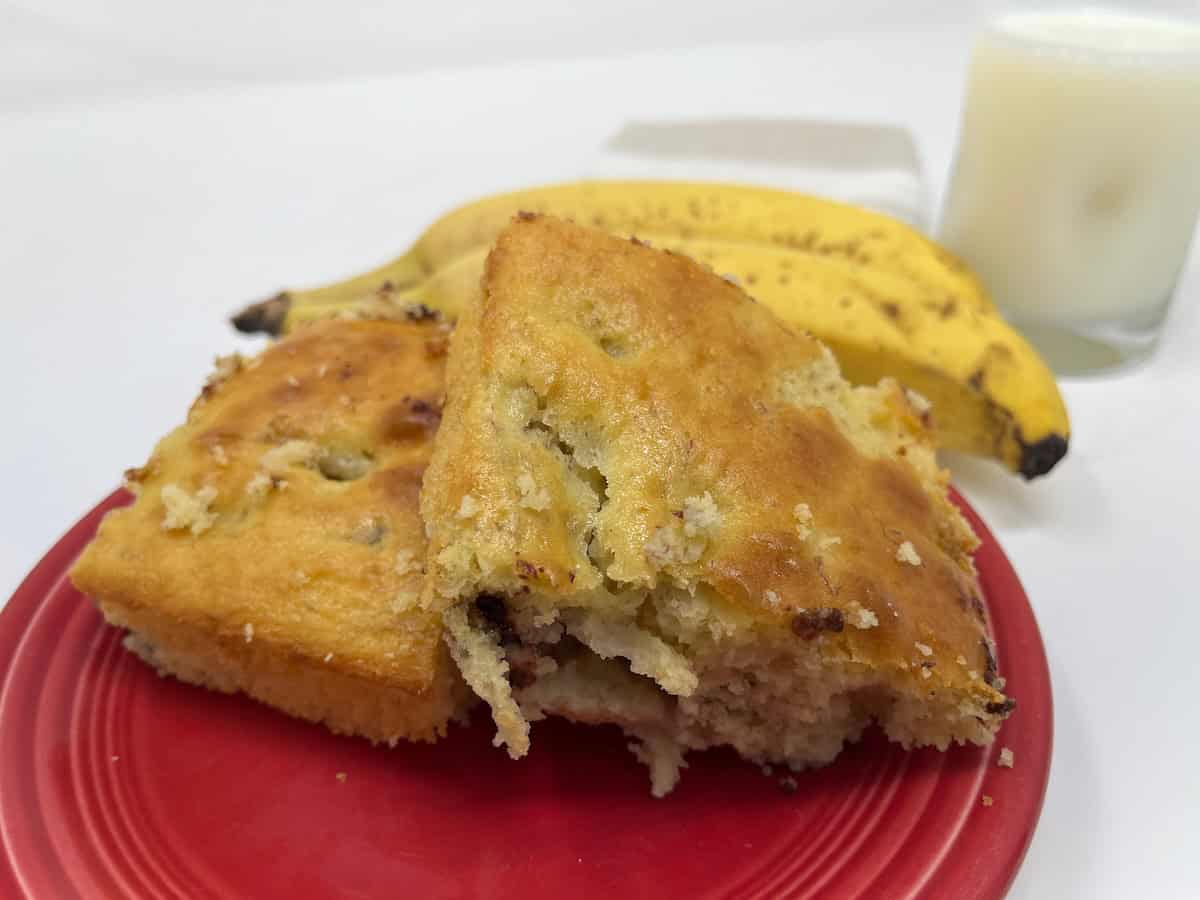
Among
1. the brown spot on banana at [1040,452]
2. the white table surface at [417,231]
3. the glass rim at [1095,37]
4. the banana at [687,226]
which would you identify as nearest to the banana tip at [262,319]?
the banana at [687,226]

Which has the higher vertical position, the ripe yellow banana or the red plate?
the ripe yellow banana

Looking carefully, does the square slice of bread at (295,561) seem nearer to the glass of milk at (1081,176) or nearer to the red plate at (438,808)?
the red plate at (438,808)

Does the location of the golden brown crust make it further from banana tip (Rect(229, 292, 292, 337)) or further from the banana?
banana tip (Rect(229, 292, 292, 337))

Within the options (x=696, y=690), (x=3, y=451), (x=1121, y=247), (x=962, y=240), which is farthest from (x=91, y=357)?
(x=1121, y=247)

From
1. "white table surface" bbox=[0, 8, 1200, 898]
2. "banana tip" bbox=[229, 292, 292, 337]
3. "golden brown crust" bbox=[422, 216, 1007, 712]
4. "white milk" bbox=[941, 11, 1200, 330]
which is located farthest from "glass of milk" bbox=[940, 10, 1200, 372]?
"banana tip" bbox=[229, 292, 292, 337]

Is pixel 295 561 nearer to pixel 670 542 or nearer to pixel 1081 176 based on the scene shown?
pixel 670 542

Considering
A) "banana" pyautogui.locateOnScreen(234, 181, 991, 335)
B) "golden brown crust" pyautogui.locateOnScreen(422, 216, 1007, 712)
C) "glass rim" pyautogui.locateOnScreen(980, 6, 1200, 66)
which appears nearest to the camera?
"golden brown crust" pyautogui.locateOnScreen(422, 216, 1007, 712)
